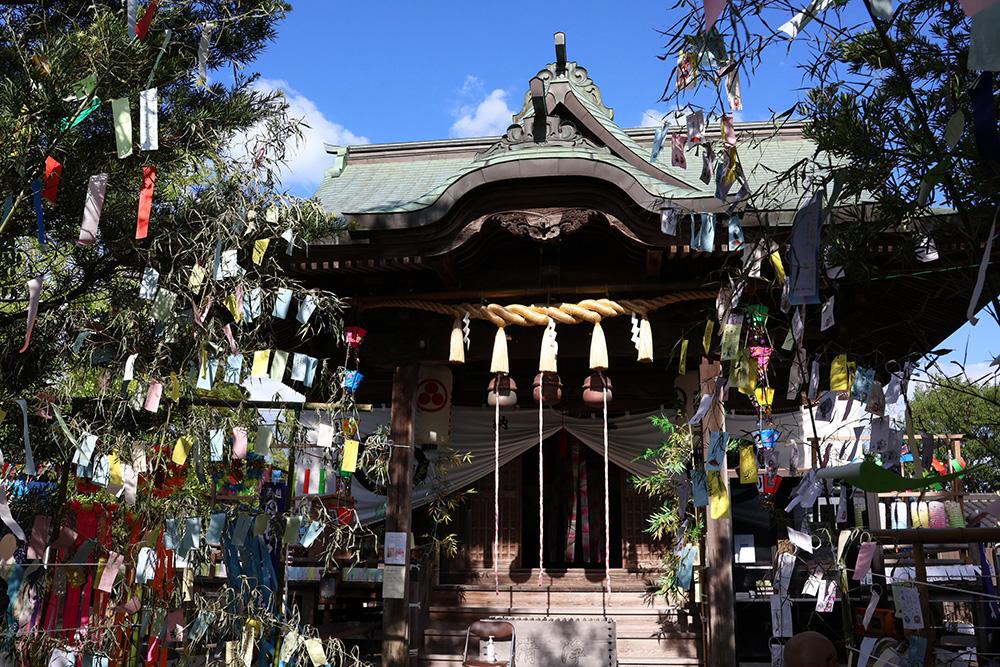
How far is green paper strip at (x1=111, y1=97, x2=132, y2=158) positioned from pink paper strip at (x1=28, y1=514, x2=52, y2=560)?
2819 millimetres

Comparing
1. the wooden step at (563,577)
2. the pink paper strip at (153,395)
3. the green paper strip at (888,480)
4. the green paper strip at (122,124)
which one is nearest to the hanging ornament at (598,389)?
the wooden step at (563,577)

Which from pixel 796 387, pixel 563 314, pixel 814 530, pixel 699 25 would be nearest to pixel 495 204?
pixel 563 314

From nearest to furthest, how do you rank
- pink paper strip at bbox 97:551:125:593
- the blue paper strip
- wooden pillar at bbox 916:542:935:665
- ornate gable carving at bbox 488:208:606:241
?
wooden pillar at bbox 916:542:935:665
the blue paper strip
pink paper strip at bbox 97:551:125:593
ornate gable carving at bbox 488:208:606:241

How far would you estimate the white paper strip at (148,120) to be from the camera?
448 cm

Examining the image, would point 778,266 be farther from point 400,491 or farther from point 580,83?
point 580,83

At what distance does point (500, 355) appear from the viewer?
7.28 meters

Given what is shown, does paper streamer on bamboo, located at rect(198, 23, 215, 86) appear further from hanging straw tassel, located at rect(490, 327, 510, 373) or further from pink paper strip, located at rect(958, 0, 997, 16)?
pink paper strip, located at rect(958, 0, 997, 16)

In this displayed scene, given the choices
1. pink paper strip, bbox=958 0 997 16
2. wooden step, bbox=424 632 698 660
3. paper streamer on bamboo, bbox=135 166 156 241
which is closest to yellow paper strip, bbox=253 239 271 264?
paper streamer on bamboo, bbox=135 166 156 241

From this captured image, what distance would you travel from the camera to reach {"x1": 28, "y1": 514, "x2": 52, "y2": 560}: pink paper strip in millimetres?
5520

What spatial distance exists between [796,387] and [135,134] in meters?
4.83

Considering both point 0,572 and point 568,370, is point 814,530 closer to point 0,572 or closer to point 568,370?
point 568,370

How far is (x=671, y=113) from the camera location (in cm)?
413

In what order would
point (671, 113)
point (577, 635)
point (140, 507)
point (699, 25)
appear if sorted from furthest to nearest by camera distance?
point (577, 635)
point (140, 507)
point (671, 113)
point (699, 25)

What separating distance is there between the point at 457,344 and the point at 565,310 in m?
1.05
